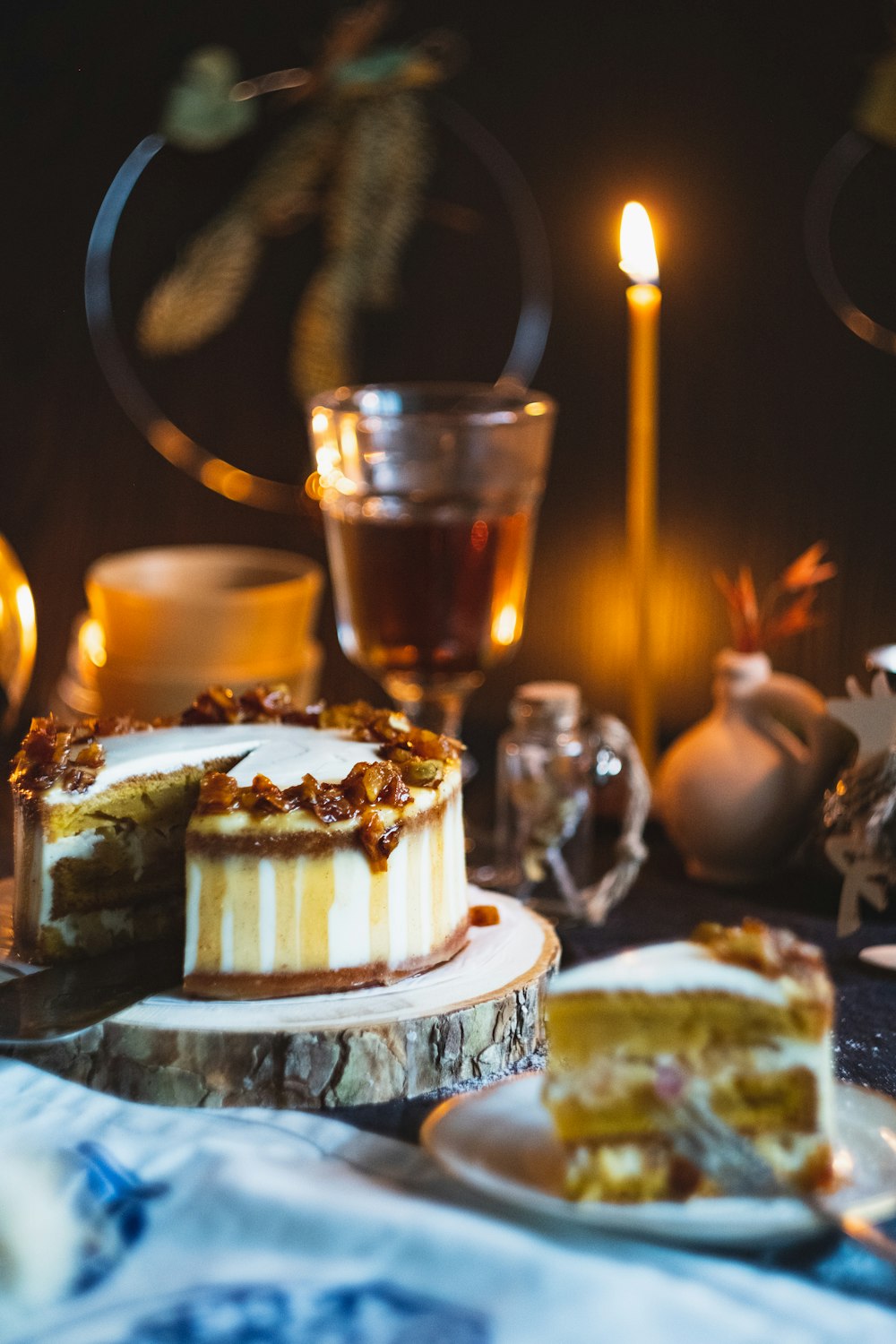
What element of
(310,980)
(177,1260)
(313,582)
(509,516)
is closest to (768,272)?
(509,516)

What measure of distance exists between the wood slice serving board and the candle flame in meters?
1.00

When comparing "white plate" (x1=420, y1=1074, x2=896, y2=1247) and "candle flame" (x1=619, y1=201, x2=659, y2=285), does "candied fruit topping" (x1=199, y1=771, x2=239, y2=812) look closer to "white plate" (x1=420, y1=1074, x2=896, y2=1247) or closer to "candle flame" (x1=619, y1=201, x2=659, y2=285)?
"white plate" (x1=420, y1=1074, x2=896, y2=1247)

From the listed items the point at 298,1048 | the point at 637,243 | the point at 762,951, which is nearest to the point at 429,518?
the point at 637,243

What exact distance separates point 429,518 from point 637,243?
44 centimetres

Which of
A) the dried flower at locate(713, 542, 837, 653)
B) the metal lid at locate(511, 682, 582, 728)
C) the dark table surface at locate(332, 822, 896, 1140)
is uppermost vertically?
the dried flower at locate(713, 542, 837, 653)

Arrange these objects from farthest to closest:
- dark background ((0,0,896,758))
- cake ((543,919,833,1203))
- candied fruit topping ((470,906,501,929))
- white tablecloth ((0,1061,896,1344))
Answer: dark background ((0,0,896,758)) < candied fruit topping ((470,906,501,929)) < cake ((543,919,833,1203)) < white tablecloth ((0,1061,896,1344))

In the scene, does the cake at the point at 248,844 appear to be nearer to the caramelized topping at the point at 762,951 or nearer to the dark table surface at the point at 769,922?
the dark table surface at the point at 769,922

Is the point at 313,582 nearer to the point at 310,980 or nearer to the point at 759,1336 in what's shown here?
the point at 310,980

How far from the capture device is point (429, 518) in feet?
6.21

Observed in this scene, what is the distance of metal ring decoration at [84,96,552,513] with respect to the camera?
232cm

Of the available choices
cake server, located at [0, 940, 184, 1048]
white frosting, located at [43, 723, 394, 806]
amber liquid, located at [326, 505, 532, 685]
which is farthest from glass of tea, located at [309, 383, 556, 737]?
cake server, located at [0, 940, 184, 1048]

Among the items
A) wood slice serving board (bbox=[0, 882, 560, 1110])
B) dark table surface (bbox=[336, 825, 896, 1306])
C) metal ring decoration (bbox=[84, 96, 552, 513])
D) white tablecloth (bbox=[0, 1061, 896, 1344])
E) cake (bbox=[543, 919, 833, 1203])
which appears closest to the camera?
white tablecloth (bbox=[0, 1061, 896, 1344])

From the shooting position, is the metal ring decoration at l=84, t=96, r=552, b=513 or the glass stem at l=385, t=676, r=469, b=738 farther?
the metal ring decoration at l=84, t=96, r=552, b=513

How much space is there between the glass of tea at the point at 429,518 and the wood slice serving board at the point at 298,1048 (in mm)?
720
